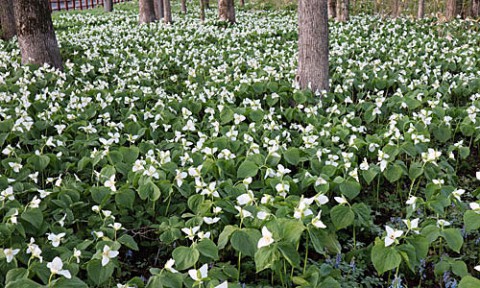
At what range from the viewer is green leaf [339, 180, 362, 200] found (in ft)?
10.7

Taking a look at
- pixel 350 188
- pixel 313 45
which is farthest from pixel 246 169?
pixel 313 45

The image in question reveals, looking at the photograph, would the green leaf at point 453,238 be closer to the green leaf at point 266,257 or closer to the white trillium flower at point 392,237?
the white trillium flower at point 392,237

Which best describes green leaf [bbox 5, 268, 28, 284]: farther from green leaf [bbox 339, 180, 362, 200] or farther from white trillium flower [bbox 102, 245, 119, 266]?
green leaf [bbox 339, 180, 362, 200]

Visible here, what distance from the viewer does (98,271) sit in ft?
7.93

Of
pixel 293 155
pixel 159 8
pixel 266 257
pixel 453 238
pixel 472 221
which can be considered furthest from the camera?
pixel 159 8

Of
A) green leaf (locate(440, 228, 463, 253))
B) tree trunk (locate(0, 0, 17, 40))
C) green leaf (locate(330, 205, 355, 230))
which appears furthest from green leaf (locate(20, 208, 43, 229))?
tree trunk (locate(0, 0, 17, 40))

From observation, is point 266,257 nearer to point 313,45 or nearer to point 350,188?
point 350,188

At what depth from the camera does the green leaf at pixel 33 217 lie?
2.78 m

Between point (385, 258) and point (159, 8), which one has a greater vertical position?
point (159, 8)

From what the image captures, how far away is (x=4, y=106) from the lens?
5109 millimetres

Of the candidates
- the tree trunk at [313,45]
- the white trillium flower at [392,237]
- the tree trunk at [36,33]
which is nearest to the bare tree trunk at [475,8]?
the tree trunk at [313,45]

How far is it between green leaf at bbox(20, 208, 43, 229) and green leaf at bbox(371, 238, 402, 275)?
195cm

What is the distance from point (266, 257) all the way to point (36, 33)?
5.61 m

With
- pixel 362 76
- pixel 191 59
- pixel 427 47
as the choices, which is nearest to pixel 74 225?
pixel 362 76
